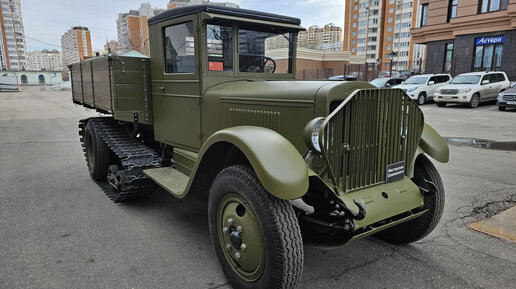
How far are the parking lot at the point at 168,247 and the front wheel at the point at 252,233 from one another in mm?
300

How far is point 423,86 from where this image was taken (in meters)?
18.1

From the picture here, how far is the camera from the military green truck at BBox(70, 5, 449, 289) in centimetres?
234

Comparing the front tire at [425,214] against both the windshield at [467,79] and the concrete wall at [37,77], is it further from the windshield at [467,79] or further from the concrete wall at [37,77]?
the concrete wall at [37,77]

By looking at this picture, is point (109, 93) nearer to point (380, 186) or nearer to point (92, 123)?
point (92, 123)

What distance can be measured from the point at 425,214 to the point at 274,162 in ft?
5.44

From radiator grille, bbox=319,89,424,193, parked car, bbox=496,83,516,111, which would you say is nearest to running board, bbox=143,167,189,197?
radiator grille, bbox=319,89,424,193

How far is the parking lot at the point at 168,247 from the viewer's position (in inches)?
108

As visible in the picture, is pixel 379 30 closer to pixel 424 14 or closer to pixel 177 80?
pixel 424 14

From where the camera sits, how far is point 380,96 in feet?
8.56

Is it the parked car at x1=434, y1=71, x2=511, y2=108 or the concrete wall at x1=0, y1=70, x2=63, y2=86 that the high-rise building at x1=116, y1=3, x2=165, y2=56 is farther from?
the parked car at x1=434, y1=71, x2=511, y2=108

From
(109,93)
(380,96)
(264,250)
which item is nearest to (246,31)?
(380,96)

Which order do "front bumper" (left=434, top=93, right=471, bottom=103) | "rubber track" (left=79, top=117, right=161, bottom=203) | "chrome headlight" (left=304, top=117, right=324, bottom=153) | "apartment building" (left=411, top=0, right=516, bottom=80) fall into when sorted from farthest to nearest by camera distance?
"apartment building" (left=411, top=0, right=516, bottom=80) → "front bumper" (left=434, top=93, right=471, bottom=103) → "rubber track" (left=79, top=117, right=161, bottom=203) → "chrome headlight" (left=304, top=117, right=324, bottom=153)

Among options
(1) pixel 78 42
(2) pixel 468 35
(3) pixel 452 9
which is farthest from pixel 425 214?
(1) pixel 78 42

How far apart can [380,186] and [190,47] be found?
7.47 feet
